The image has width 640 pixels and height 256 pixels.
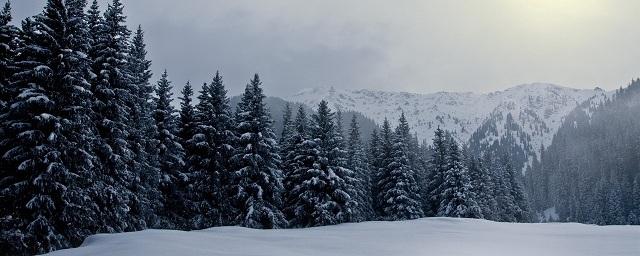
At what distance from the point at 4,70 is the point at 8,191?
729cm

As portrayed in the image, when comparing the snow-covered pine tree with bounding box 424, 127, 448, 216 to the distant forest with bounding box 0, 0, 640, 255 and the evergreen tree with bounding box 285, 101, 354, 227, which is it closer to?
the distant forest with bounding box 0, 0, 640, 255

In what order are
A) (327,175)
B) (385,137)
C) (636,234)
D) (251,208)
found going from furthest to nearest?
(385,137) < (327,175) < (251,208) < (636,234)

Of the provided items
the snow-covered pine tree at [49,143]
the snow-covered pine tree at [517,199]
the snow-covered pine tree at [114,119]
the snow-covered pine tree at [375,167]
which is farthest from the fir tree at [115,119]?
the snow-covered pine tree at [517,199]

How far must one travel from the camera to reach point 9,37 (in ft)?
75.3

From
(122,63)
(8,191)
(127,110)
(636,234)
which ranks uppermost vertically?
(122,63)

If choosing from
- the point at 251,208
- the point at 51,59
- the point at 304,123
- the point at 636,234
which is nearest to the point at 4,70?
the point at 51,59

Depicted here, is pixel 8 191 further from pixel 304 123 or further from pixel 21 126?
pixel 304 123

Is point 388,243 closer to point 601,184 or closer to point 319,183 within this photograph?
point 319,183

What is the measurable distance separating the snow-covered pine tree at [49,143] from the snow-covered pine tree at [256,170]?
38.5ft

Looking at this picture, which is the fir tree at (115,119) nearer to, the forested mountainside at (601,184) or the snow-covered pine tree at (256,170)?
the snow-covered pine tree at (256,170)

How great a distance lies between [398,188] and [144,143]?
82.2 feet

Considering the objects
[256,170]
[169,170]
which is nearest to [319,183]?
[256,170]

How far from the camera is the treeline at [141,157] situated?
62.7ft

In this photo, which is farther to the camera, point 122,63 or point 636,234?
point 122,63
